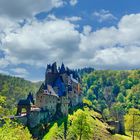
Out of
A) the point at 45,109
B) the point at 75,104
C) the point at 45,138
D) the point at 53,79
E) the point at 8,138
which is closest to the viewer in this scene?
the point at 8,138

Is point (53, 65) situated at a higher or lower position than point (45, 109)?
higher

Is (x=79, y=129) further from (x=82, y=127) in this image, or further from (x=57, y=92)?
(x=57, y=92)

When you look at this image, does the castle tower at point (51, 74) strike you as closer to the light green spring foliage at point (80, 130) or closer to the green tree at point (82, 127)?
the light green spring foliage at point (80, 130)

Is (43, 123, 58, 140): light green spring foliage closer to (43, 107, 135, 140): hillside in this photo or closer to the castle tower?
(43, 107, 135, 140): hillside

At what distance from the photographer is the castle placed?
129m

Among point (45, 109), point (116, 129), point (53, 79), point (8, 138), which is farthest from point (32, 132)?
point (8, 138)

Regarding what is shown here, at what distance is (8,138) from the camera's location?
40188mm

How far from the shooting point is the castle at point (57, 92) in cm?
12900

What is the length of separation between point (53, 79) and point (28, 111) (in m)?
34.1

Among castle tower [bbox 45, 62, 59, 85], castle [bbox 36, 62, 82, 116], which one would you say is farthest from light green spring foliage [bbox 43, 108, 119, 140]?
castle tower [bbox 45, 62, 59, 85]

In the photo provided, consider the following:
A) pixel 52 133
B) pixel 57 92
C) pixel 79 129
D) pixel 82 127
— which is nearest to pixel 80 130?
pixel 79 129

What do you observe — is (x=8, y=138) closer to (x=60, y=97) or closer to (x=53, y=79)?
(x=60, y=97)

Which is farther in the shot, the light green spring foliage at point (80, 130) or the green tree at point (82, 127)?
the light green spring foliage at point (80, 130)

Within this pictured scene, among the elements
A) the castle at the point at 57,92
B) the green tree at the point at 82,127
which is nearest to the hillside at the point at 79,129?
the green tree at the point at 82,127
